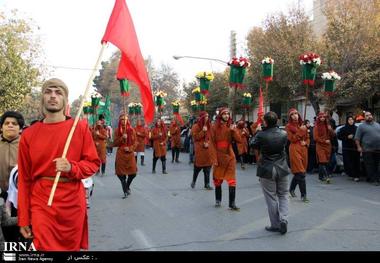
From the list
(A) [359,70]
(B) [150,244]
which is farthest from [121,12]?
(A) [359,70]

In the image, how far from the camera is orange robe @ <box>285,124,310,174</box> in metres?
9.35

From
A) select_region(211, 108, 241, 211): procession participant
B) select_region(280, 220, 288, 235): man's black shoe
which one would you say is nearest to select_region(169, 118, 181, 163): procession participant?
select_region(211, 108, 241, 211): procession participant

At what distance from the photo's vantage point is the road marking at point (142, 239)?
6.07 meters

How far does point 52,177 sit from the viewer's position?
3.64m

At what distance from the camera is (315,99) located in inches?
990

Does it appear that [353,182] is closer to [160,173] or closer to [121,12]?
[160,173]

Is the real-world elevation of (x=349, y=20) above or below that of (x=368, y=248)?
above

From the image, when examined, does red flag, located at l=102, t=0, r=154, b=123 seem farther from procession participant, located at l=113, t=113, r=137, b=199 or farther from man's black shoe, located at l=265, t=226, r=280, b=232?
procession participant, located at l=113, t=113, r=137, b=199

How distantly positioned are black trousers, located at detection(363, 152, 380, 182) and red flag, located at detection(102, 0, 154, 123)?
902cm

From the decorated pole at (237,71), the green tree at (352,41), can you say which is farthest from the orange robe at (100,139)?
the green tree at (352,41)

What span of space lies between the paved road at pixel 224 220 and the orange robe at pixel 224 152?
653 mm

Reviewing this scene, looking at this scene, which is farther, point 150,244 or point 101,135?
point 101,135

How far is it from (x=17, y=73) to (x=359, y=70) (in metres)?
18.2

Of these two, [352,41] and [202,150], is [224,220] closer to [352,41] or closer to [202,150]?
[202,150]
